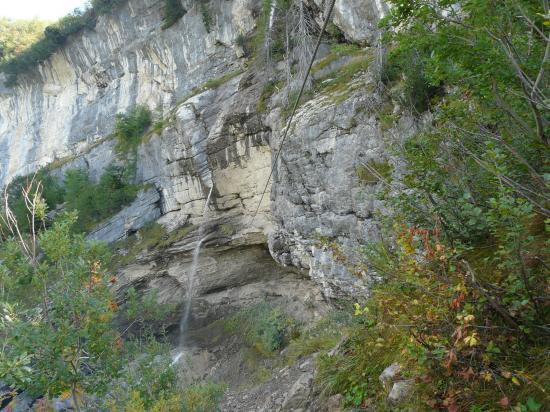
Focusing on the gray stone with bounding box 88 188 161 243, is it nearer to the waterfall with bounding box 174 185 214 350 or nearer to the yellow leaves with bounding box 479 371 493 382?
the waterfall with bounding box 174 185 214 350

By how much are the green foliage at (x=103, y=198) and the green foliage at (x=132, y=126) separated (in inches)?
88.4

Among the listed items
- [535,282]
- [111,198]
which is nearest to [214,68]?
[111,198]

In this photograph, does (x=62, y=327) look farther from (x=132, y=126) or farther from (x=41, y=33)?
(x=41, y=33)

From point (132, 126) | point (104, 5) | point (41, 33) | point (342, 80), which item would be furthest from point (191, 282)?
point (41, 33)

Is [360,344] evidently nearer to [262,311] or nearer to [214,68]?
[262,311]

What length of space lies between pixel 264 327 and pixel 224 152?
6.55 metres

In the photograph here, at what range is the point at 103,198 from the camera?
19.2 meters

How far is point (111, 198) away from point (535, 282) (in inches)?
761

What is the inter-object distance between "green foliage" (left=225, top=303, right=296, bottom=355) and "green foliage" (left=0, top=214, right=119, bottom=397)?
7.32 m

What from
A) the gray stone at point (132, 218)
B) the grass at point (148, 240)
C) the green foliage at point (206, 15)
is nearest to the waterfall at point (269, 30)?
the green foliage at point (206, 15)

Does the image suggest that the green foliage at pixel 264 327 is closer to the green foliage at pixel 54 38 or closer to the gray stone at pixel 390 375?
the gray stone at pixel 390 375

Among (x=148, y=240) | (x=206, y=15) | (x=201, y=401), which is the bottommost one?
(x=201, y=401)

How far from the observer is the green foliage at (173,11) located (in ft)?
72.1

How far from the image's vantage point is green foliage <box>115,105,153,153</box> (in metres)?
21.7
